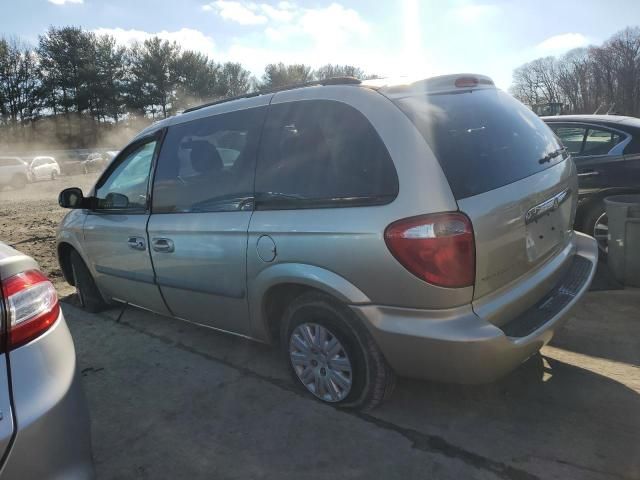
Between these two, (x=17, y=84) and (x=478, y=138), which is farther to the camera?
(x=17, y=84)

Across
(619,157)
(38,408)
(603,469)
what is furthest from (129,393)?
(619,157)

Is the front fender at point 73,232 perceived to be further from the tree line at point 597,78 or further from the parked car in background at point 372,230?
the tree line at point 597,78

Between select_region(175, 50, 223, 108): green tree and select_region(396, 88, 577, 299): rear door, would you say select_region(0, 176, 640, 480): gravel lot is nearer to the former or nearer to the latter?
select_region(396, 88, 577, 299): rear door

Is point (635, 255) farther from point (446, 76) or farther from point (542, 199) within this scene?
point (446, 76)

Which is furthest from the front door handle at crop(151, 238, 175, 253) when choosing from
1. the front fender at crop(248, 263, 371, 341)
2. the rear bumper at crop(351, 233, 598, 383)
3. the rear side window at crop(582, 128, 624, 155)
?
the rear side window at crop(582, 128, 624, 155)

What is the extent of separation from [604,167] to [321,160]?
3793 millimetres

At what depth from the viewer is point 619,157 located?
492 centimetres

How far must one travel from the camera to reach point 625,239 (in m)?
4.32

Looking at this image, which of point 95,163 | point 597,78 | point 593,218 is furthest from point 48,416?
point 597,78

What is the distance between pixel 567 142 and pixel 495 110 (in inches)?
124

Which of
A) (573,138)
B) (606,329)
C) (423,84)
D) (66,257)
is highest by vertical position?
(423,84)

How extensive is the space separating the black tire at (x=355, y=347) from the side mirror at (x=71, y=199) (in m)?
2.30

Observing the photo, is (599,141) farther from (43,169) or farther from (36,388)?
(43,169)

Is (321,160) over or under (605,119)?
under
